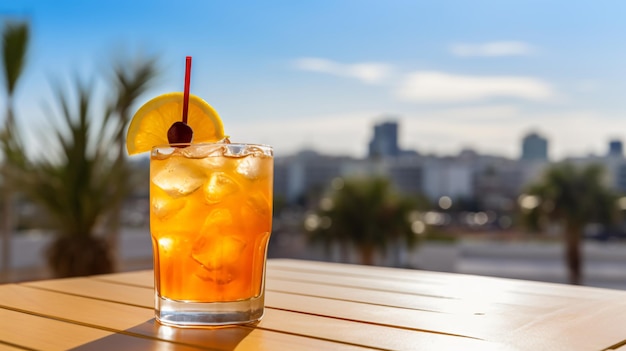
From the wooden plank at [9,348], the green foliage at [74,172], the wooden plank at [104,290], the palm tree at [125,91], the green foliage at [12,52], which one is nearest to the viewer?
the wooden plank at [9,348]

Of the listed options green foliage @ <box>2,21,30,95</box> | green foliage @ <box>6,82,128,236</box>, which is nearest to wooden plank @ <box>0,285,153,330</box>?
green foliage @ <box>6,82,128,236</box>

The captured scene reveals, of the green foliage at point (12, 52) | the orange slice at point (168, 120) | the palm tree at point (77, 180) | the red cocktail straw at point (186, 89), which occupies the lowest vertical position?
the palm tree at point (77, 180)

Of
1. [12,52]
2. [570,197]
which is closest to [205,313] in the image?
[12,52]

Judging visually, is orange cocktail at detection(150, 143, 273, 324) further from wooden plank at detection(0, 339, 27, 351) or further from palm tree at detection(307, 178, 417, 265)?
palm tree at detection(307, 178, 417, 265)

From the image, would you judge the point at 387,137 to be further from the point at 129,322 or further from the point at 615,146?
the point at 129,322

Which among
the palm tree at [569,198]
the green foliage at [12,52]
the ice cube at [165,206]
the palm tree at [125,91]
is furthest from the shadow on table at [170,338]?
the palm tree at [569,198]

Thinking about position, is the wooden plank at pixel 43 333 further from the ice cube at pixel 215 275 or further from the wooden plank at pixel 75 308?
the ice cube at pixel 215 275

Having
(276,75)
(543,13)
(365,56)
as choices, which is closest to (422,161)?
(365,56)
